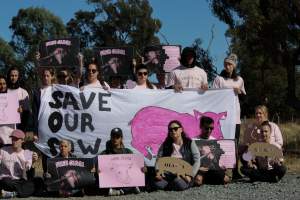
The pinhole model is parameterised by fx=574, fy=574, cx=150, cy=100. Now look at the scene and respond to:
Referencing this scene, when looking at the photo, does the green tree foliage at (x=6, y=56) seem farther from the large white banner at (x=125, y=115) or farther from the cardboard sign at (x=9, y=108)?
the cardboard sign at (x=9, y=108)

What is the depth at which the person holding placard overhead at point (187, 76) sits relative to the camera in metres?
9.59

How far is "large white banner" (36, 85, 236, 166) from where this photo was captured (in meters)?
9.65

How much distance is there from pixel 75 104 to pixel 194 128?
6.89 feet

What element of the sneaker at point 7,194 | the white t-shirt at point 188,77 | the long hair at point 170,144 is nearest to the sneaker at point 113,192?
the long hair at point 170,144

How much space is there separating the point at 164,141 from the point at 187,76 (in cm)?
142

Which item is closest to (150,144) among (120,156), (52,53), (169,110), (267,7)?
(169,110)

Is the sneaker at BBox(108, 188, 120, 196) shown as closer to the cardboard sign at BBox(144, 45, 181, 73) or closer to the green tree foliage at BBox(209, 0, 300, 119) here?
the cardboard sign at BBox(144, 45, 181, 73)

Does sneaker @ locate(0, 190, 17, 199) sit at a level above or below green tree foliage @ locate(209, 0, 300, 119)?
below

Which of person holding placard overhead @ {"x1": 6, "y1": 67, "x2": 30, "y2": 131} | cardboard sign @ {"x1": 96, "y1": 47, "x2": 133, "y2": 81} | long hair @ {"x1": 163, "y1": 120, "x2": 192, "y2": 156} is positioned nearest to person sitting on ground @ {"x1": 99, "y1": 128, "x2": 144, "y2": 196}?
long hair @ {"x1": 163, "y1": 120, "x2": 192, "y2": 156}

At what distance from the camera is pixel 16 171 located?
330 inches

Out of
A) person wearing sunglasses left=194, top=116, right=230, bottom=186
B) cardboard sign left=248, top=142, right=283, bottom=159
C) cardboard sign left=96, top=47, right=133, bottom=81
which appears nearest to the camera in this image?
person wearing sunglasses left=194, top=116, right=230, bottom=186

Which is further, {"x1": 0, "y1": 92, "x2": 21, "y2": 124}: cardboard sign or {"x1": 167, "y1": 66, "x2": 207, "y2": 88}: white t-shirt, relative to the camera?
{"x1": 167, "y1": 66, "x2": 207, "y2": 88}: white t-shirt

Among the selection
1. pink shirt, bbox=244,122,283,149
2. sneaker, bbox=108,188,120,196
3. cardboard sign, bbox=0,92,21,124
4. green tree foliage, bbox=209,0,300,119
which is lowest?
sneaker, bbox=108,188,120,196

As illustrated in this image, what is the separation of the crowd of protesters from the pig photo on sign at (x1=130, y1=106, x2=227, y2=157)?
44 centimetres
